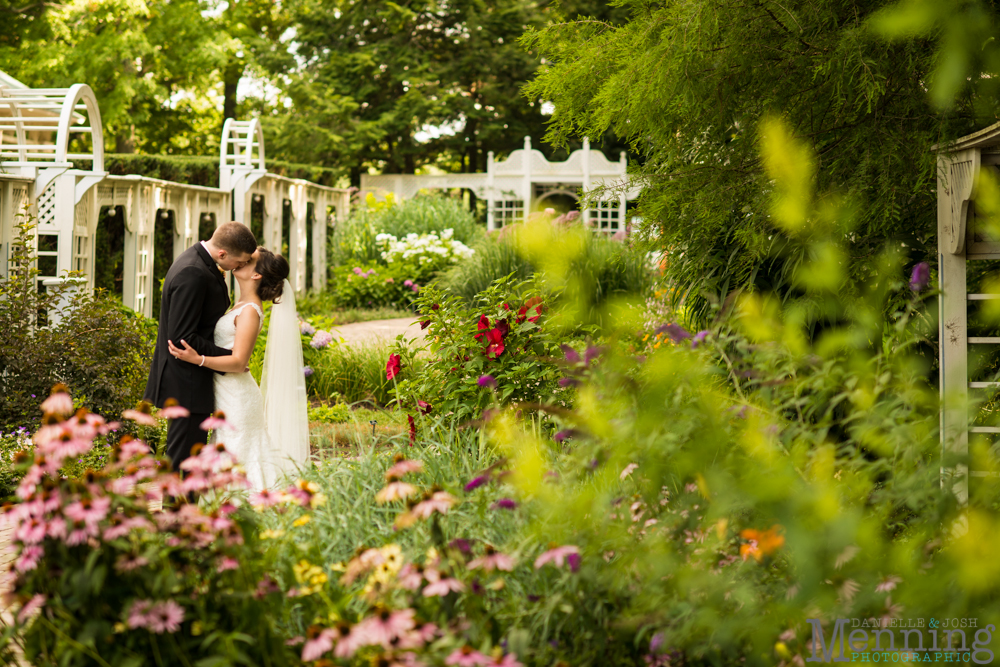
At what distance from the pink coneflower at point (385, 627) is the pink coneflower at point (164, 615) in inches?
15.3

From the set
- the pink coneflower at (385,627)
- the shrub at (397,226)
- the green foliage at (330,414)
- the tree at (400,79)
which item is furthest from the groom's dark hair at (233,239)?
the tree at (400,79)

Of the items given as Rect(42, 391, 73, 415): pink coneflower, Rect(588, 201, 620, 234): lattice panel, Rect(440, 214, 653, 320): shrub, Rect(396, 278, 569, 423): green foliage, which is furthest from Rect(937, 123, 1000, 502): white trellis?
Rect(440, 214, 653, 320): shrub

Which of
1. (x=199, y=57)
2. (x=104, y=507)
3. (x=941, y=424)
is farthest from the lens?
(x=199, y=57)

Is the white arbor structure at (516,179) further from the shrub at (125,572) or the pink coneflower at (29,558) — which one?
the pink coneflower at (29,558)

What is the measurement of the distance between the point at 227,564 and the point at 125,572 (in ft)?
0.61

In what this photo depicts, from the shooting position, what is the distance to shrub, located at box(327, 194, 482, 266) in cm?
1470

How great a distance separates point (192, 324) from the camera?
3660mm

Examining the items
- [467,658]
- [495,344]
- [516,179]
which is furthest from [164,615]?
[516,179]

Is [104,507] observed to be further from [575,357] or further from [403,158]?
[403,158]

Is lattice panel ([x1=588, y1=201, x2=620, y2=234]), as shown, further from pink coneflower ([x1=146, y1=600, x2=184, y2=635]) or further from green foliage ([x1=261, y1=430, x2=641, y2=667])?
pink coneflower ([x1=146, y1=600, x2=184, y2=635])

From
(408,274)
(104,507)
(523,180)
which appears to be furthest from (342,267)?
(104,507)

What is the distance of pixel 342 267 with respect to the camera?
1448 cm

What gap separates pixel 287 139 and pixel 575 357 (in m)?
18.2

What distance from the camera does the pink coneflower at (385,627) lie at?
1.32 meters
